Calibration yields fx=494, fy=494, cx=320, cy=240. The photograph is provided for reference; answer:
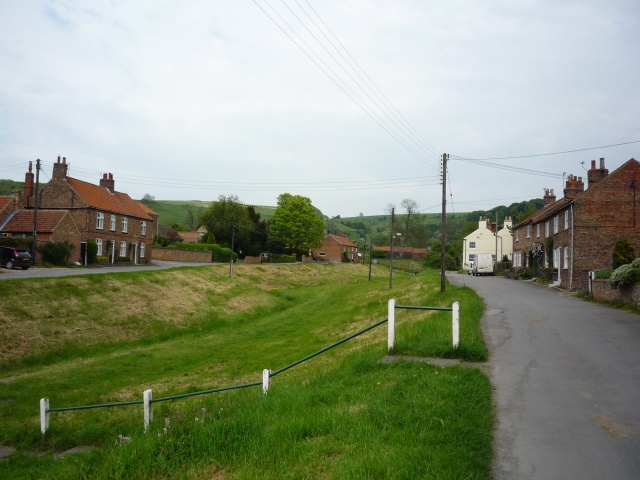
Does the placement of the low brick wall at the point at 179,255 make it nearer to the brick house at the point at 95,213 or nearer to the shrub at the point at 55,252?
the brick house at the point at 95,213

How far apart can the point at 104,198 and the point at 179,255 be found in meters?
14.7

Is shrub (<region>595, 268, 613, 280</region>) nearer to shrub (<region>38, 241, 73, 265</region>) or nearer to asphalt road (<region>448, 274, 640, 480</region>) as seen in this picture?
asphalt road (<region>448, 274, 640, 480</region>)

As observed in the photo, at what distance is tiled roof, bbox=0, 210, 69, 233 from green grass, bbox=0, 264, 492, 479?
57.8 feet

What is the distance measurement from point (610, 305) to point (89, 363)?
24275mm

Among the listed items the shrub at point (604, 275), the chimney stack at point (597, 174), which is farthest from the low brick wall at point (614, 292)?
the chimney stack at point (597, 174)

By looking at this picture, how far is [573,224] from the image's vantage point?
3338 cm

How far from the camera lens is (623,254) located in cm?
2888

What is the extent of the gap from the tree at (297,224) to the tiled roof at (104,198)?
34084 millimetres

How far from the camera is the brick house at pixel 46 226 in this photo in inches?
1843

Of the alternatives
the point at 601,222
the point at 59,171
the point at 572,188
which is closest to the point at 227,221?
the point at 59,171

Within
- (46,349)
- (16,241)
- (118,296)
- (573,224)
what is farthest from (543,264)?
(16,241)

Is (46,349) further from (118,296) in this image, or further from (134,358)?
(118,296)

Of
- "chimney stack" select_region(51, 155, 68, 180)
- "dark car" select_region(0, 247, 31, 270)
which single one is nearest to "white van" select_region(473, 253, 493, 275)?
"dark car" select_region(0, 247, 31, 270)

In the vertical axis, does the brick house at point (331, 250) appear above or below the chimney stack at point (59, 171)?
below
